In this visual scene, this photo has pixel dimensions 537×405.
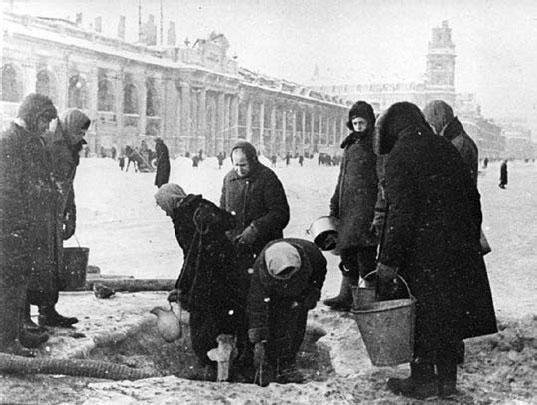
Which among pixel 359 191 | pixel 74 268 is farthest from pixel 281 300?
pixel 74 268

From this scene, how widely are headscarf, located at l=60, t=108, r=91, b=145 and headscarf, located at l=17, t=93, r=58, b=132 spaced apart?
0.75 metres

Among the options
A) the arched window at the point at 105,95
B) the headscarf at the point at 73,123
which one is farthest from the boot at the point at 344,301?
the arched window at the point at 105,95

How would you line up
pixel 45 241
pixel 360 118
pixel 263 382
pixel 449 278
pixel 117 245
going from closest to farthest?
pixel 449 278 → pixel 263 382 → pixel 45 241 → pixel 360 118 → pixel 117 245

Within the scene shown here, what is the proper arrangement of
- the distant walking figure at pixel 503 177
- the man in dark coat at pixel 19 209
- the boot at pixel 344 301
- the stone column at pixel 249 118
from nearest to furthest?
the man in dark coat at pixel 19 209
the boot at pixel 344 301
the stone column at pixel 249 118
the distant walking figure at pixel 503 177

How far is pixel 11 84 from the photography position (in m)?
7.97

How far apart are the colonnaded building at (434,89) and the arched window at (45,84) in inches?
131

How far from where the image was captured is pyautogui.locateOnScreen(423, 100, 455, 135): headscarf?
478 centimetres

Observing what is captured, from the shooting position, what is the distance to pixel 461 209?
11.5 ft

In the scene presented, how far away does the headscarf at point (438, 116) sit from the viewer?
478 centimetres

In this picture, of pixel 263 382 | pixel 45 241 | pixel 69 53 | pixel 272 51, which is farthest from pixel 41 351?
pixel 69 53

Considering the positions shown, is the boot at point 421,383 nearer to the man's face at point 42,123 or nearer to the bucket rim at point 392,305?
the bucket rim at point 392,305

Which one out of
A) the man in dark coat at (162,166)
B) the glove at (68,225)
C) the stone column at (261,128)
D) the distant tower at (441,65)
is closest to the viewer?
the glove at (68,225)

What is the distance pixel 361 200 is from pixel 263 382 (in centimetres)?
183

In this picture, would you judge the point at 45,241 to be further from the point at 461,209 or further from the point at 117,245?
the point at 117,245
